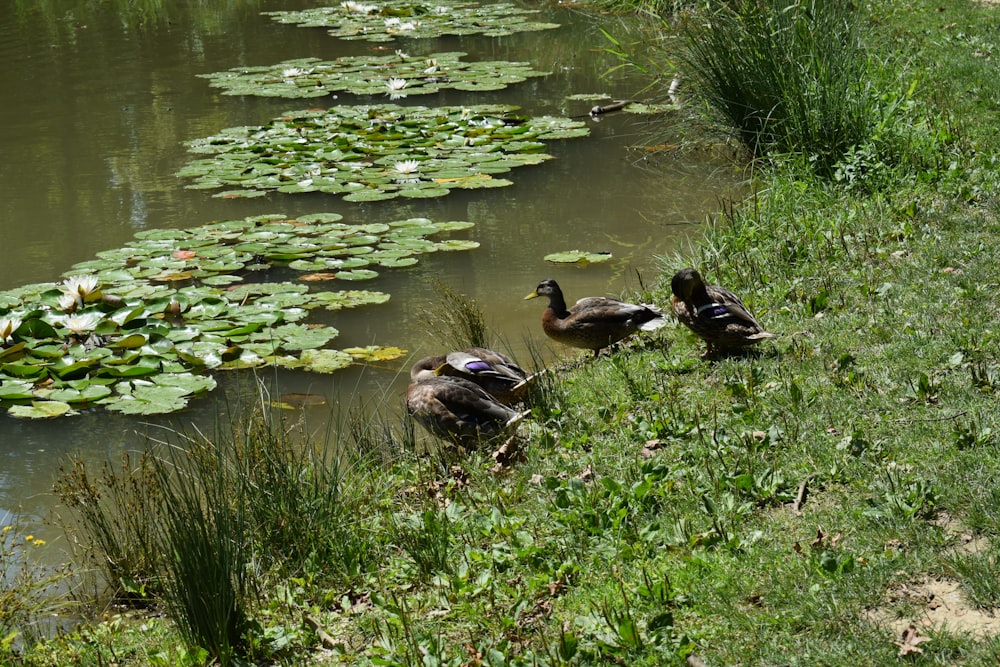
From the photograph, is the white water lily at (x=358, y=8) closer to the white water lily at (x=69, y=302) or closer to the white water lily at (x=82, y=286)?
the white water lily at (x=82, y=286)

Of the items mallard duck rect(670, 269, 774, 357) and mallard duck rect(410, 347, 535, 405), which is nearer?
mallard duck rect(670, 269, 774, 357)

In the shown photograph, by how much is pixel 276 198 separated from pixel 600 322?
4895 millimetres

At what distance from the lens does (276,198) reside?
10.1m

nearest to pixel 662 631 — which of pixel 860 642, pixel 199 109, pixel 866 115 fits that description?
pixel 860 642

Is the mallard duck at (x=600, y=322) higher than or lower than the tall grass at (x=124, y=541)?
higher

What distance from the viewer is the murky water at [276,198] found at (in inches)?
256

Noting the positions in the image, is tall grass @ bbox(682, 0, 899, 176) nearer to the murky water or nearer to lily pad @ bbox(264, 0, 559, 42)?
the murky water

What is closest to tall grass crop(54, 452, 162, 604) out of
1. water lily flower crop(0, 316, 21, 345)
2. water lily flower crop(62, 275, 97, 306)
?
water lily flower crop(0, 316, 21, 345)

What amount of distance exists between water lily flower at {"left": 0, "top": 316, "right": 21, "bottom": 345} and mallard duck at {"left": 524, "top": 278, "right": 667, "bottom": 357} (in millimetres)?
3448

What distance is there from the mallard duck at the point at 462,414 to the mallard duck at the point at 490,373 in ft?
0.79

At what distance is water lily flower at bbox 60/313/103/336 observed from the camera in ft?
22.6

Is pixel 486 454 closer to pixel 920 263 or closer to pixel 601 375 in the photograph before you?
pixel 601 375

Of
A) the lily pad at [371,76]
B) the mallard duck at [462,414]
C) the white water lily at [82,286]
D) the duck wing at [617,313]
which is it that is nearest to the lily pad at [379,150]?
the lily pad at [371,76]

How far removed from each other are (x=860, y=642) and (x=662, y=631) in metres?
0.60
